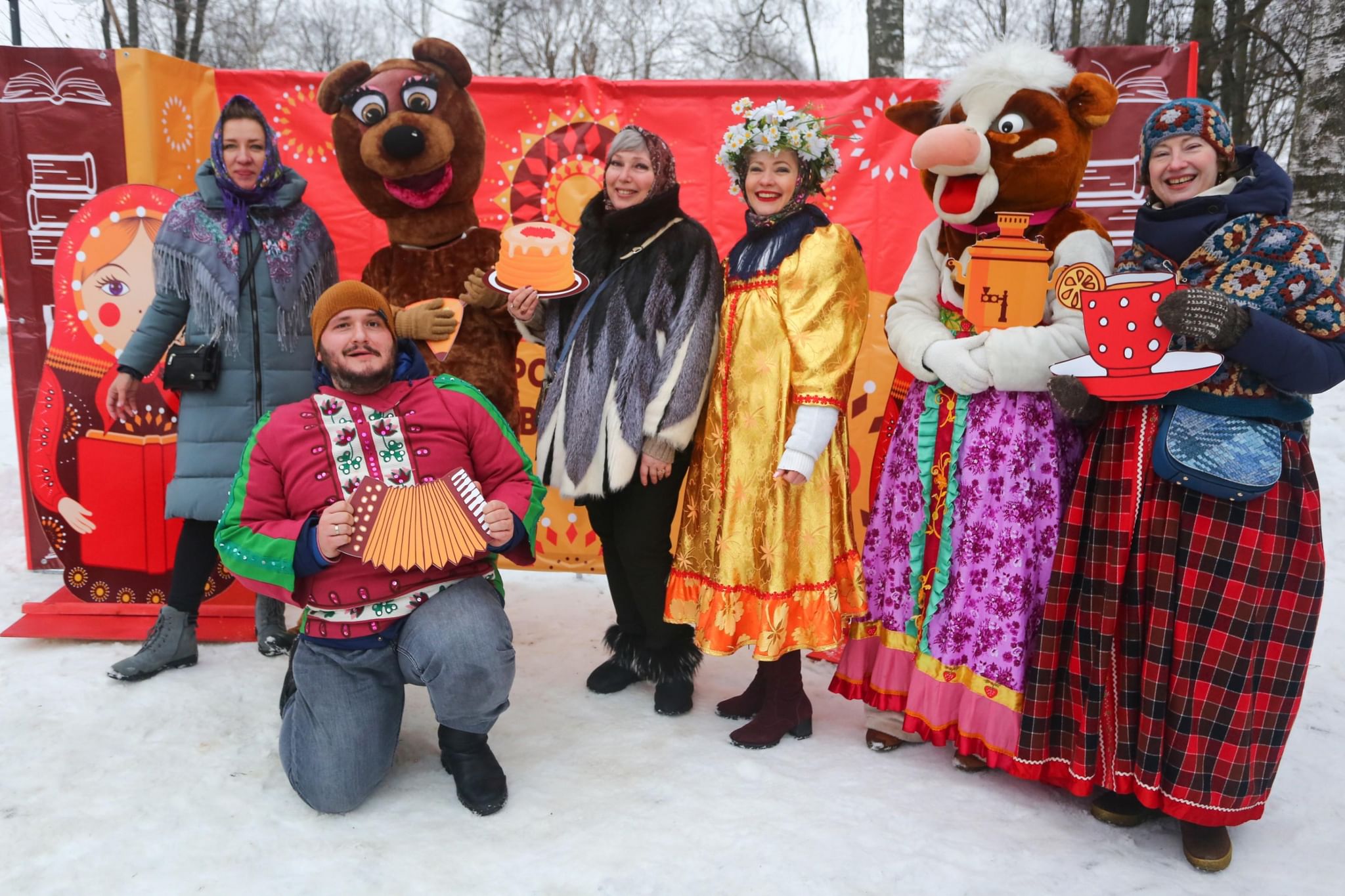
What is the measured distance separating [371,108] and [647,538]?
174cm

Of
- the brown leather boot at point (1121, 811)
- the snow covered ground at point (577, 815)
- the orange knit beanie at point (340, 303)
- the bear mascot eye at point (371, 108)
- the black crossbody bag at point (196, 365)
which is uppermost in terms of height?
the bear mascot eye at point (371, 108)

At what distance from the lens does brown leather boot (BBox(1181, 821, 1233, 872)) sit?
81.7 inches

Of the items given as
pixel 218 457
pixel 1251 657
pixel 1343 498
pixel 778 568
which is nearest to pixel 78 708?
pixel 218 457

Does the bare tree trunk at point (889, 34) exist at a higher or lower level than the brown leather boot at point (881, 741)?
higher

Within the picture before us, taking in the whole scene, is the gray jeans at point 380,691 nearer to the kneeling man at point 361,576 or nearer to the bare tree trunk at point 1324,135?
the kneeling man at point 361,576

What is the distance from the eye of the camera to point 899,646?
256cm

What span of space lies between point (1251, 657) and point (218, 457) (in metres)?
3.15

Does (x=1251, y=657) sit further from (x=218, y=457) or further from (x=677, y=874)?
(x=218, y=457)

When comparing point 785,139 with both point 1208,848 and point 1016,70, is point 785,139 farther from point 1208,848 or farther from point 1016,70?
point 1208,848

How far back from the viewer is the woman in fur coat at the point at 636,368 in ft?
8.52

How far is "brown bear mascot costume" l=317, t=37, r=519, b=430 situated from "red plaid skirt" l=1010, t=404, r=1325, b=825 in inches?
75.9

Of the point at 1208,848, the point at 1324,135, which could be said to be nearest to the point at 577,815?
the point at 1208,848

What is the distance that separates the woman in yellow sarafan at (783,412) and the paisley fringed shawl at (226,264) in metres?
1.55

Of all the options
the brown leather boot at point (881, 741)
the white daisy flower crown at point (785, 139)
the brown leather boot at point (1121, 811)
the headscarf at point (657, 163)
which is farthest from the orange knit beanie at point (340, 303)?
the brown leather boot at point (1121, 811)
